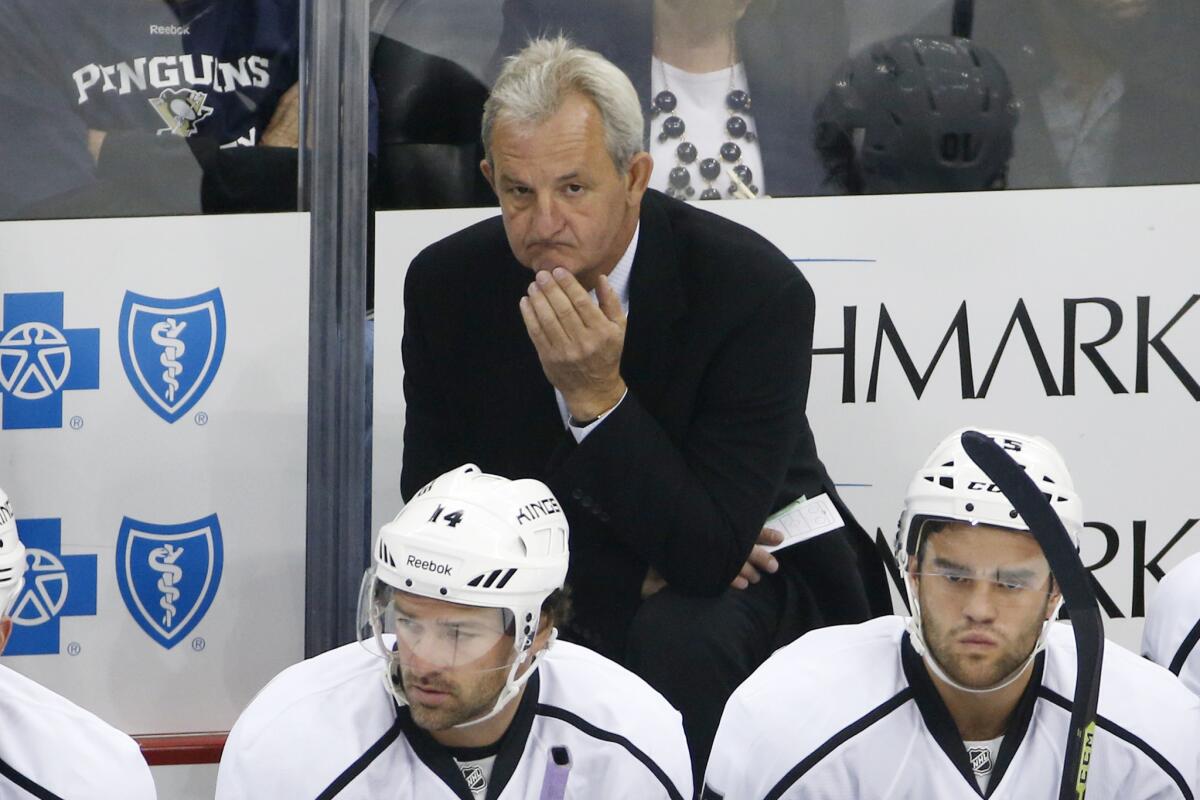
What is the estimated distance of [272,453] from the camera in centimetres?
360

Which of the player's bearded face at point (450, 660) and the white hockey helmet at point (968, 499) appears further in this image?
the white hockey helmet at point (968, 499)

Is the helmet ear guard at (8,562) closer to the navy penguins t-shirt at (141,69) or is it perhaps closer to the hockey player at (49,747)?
the hockey player at (49,747)

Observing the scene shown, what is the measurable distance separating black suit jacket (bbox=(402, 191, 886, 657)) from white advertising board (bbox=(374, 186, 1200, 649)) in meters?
0.25

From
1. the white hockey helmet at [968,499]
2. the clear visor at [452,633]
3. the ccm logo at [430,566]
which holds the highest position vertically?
the white hockey helmet at [968,499]

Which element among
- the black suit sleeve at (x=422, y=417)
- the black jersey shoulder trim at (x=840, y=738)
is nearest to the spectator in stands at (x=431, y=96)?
the black suit sleeve at (x=422, y=417)

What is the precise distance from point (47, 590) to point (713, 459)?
54.8 inches

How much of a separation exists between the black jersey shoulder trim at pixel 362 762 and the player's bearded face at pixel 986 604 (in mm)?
772

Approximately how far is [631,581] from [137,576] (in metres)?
1.08

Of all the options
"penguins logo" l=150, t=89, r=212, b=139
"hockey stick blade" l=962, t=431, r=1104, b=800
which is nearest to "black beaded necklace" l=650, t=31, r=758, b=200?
"penguins logo" l=150, t=89, r=212, b=139

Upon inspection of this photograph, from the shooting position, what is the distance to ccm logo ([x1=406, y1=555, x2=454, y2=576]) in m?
2.54

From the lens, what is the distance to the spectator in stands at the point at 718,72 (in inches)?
139

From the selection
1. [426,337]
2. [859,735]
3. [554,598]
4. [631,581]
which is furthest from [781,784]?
[426,337]

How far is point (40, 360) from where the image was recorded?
140 inches

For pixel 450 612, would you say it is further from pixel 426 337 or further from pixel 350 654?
pixel 426 337
